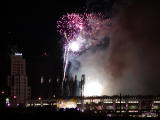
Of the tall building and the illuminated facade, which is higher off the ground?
the tall building

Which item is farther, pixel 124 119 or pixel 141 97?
pixel 141 97

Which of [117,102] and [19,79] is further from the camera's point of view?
[19,79]

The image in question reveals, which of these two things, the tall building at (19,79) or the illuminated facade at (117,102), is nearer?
the illuminated facade at (117,102)

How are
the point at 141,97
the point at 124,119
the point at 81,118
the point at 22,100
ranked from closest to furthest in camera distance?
the point at 81,118 → the point at 124,119 → the point at 141,97 → the point at 22,100

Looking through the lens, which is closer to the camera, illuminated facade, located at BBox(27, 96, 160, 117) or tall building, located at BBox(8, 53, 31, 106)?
illuminated facade, located at BBox(27, 96, 160, 117)

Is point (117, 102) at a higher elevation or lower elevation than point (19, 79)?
lower

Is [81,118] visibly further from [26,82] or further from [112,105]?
[26,82]

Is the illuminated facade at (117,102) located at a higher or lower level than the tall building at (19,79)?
lower

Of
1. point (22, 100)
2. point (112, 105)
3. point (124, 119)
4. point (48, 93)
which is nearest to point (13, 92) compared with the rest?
point (22, 100)
